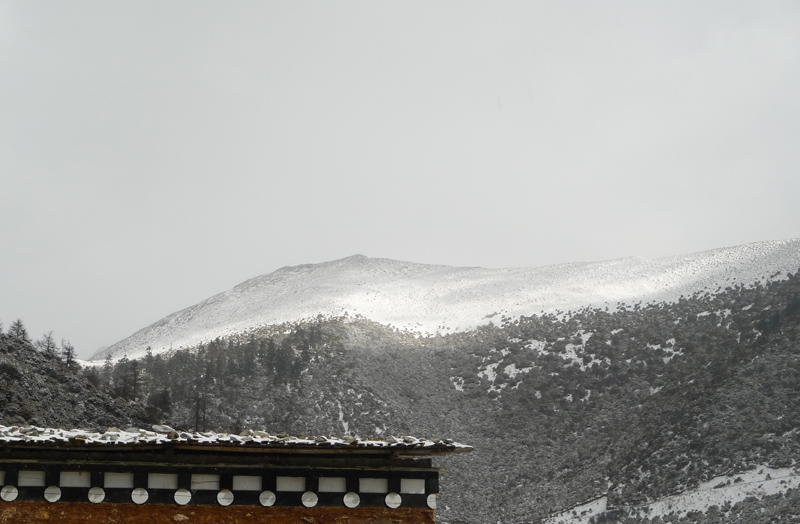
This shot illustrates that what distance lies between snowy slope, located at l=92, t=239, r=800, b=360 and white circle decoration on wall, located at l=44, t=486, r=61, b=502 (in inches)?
2746

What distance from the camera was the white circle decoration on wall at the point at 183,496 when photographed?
1005cm

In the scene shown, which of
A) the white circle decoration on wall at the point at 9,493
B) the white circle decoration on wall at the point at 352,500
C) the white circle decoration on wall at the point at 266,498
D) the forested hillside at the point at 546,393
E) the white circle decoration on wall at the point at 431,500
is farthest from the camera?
the forested hillside at the point at 546,393

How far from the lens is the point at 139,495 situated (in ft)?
32.9

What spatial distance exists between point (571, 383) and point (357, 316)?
28.3m

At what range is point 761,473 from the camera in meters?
45.2

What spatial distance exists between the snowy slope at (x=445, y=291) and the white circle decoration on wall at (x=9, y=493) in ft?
230

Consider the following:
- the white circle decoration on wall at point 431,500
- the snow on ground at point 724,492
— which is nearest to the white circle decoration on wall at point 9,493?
the white circle decoration on wall at point 431,500

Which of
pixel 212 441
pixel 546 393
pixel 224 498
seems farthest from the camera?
pixel 546 393

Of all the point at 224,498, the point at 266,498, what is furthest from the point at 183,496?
the point at 266,498

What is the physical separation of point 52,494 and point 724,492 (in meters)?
42.1

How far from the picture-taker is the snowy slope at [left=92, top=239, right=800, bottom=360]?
8006 cm

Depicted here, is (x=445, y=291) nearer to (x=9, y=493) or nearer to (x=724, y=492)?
(x=724, y=492)

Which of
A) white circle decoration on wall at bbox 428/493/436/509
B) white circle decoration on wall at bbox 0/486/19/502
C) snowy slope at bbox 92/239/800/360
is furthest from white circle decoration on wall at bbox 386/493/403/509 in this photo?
snowy slope at bbox 92/239/800/360

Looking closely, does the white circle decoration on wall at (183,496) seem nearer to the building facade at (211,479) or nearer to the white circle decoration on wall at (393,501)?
the building facade at (211,479)
